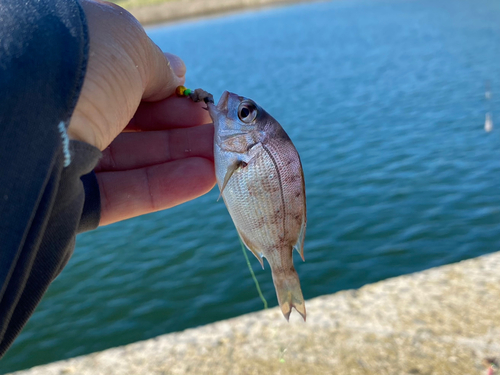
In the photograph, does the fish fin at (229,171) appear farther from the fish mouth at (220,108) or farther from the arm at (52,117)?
the arm at (52,117)

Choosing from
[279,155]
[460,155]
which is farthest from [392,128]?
[279,155]

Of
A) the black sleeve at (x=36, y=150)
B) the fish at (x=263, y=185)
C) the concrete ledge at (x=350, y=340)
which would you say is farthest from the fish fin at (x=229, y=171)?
the concrete ledge at (x=350, y=340)

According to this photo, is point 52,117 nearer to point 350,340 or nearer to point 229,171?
point 229,171

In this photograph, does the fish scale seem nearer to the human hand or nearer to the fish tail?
the fish tail

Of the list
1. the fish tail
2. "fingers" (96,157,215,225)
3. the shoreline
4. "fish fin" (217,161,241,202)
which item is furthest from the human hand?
the shoreline

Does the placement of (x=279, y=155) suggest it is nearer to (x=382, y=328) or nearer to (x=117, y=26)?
(x=117, y=26)

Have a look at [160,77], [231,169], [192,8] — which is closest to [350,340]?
[231,169]
